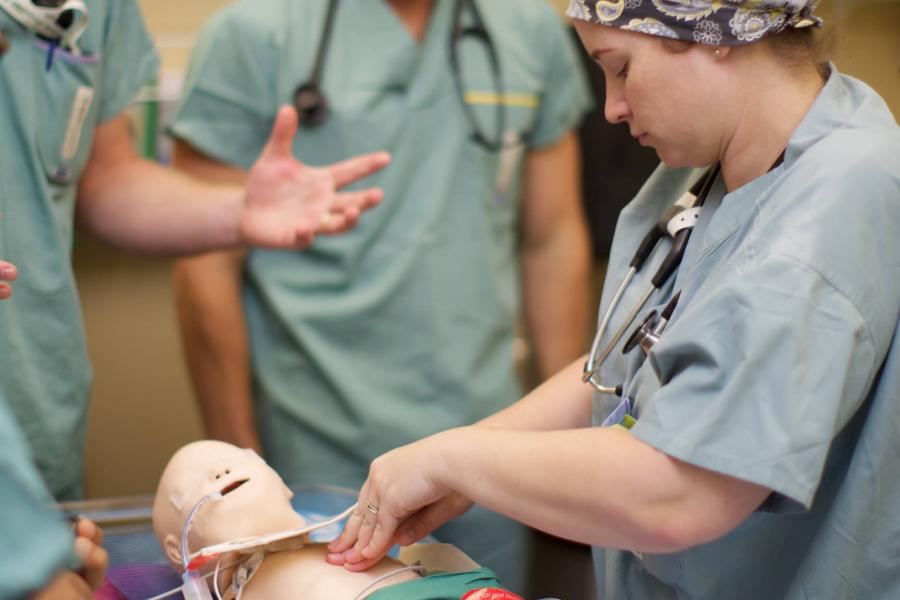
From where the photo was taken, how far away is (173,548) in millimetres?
1354

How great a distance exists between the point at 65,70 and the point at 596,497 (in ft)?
3.46

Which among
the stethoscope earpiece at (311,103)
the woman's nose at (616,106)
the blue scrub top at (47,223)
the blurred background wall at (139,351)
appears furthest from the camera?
the blurred background wall at (139,351)

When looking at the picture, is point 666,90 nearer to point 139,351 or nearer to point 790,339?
point 790,339

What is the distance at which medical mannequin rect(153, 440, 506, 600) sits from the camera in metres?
1.23

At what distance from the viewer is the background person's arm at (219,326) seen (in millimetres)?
1917

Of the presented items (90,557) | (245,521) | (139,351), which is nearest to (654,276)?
(245,521)

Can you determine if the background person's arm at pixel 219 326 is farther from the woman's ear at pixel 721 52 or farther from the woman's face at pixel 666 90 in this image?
the woman's ear at pixel 721 52

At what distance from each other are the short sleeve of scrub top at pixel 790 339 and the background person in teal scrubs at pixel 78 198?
30.8 inches

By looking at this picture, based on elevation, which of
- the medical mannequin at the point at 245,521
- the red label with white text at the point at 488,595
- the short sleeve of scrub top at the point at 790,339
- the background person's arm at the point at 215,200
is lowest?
the medical mannequin at the point at 245,521

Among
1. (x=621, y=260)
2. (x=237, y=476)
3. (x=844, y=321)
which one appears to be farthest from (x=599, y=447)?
(x=237, y=476)

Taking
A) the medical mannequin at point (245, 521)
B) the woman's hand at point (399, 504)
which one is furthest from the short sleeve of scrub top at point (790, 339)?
the medical mannequin at point (245, 521)

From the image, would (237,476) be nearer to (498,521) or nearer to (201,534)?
(201,534)

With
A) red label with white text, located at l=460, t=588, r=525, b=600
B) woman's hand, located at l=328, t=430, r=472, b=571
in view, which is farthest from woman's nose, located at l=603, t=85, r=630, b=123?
red label with white text, located at l=460, t=588, r=525, b=600

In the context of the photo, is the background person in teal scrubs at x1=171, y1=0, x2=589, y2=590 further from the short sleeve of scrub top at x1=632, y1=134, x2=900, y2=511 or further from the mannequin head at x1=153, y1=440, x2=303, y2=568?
the short sleeve of scrub top at x1=632, y1=134, x2=900, y2=511
